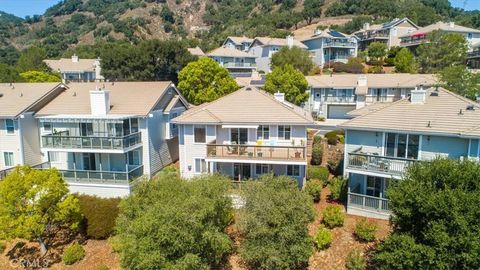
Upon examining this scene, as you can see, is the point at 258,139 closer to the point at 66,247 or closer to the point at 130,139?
the point at 130,139

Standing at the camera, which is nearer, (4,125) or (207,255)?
(207,255)

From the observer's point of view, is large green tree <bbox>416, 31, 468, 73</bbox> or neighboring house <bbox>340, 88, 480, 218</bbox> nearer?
neighboring house <bbox>340, 88, 480, 218</bbox>

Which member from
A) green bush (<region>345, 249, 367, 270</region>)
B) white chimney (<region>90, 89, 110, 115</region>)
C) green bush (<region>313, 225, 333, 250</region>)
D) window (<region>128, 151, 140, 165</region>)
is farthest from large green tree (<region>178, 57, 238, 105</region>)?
green bush (<region>345, 249, 367, 270</region>)

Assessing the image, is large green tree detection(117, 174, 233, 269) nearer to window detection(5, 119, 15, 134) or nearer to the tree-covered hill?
window detection(5, 119, 15, 134)

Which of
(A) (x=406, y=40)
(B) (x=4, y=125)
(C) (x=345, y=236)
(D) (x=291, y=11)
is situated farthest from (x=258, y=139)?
(D) (x=291, y=11)

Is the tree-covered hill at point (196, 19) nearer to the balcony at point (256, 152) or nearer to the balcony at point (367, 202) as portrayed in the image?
the balcony at point (256, 152)
